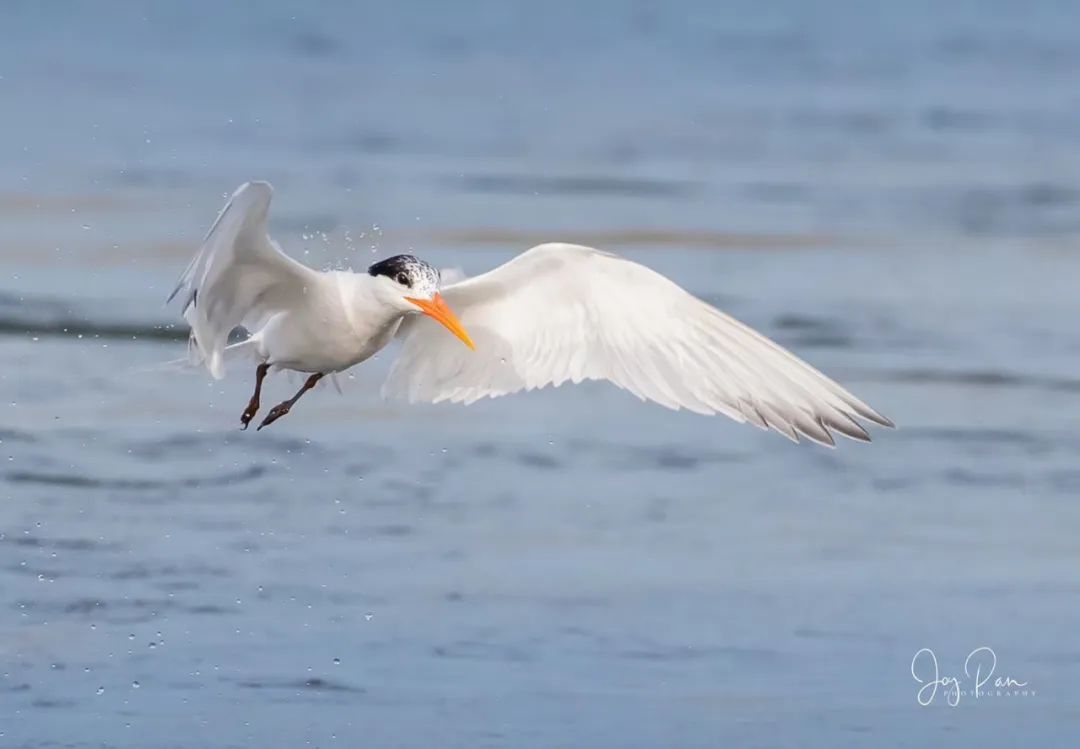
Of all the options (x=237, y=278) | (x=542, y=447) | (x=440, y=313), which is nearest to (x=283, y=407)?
(x=237, y=278)

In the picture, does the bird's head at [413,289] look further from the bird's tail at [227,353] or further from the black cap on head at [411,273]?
the bird's tail at [227,353]

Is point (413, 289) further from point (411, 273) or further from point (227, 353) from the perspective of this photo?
point (227, 353)

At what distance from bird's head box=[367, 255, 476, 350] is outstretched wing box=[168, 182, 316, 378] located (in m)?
0.27

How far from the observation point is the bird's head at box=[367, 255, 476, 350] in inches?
236

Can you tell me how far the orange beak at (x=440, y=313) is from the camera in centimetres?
601

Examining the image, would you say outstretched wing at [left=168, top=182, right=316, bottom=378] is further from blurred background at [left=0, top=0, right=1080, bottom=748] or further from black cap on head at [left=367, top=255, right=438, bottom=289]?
blurred background at [left=0, top=0, right=1080, bottom=748]

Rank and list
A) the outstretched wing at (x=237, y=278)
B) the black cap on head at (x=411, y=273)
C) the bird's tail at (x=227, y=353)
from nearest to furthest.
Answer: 1. the outstretched wing at (x=237, y=278)
2. the black cap on head at (x=411, y=273)
3. the bird's tail at (x=227, y=353)

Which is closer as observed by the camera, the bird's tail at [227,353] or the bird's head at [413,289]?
the bird's head at [413,289]

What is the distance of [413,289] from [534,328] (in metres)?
0.51

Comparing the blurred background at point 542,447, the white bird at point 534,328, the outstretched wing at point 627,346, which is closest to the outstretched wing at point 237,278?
the white bird at point 534,328

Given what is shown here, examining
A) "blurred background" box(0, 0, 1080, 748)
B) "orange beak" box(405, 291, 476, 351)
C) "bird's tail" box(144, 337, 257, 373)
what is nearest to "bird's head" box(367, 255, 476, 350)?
"orange beak" box(405, 291, 476, 351)

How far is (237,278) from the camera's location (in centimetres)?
619

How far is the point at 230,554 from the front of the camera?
24.0ft

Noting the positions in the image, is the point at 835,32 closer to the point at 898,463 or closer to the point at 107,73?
the point at 107,73
